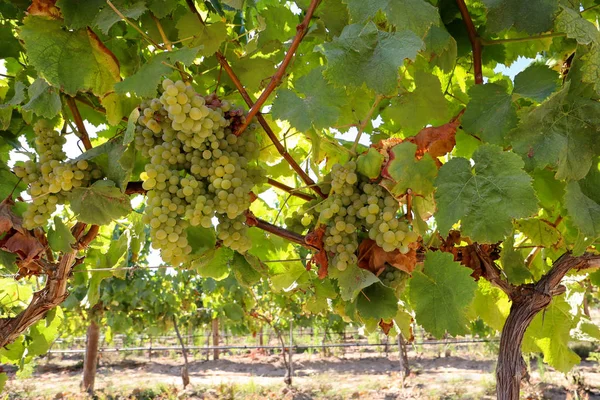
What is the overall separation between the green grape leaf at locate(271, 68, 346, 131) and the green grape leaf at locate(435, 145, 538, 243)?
0.27 meters

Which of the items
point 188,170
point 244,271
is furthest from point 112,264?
point 188,170

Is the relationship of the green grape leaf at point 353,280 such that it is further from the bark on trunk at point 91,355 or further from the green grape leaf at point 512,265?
the bark on trunk at point 91,355

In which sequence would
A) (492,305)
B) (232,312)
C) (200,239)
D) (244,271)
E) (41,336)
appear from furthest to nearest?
(232,312), (41,336), (492,305), (244,271), (200,239)

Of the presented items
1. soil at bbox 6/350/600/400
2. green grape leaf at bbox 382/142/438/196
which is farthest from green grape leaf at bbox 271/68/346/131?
soil at bbox 6/350/600/400

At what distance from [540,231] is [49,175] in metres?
1.63

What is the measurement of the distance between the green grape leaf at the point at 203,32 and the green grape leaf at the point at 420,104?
0.47 m

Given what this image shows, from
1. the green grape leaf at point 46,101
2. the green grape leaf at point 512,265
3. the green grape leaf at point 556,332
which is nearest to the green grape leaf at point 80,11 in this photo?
the green grape leaf at point 46,101

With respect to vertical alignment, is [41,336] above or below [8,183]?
below

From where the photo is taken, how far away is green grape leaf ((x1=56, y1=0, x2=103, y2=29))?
1.14m

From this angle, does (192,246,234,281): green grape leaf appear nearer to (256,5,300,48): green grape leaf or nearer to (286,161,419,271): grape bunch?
(286,161,419,271): grape bunch

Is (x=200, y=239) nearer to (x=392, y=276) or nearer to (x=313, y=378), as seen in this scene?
(x=392, y=276)

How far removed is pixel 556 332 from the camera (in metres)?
2.10

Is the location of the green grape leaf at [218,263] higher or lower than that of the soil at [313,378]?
higher

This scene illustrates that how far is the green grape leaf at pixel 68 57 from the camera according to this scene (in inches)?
45.3
